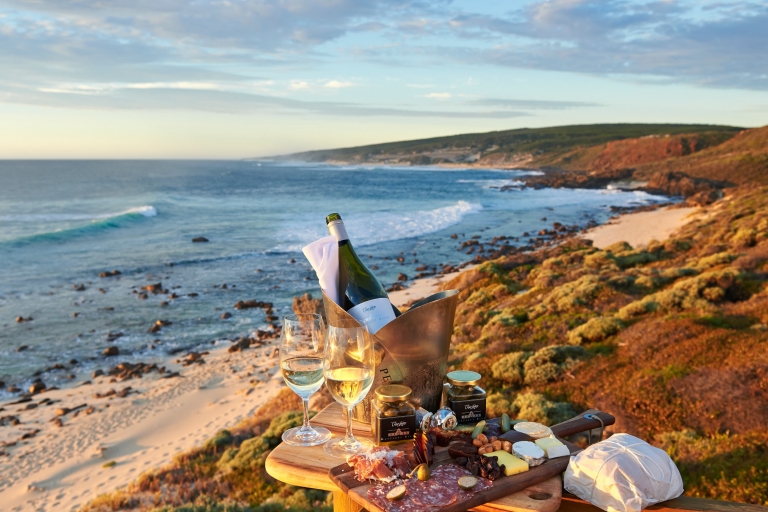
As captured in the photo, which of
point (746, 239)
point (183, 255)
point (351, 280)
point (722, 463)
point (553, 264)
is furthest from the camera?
point (183, 255)

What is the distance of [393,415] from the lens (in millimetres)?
2215

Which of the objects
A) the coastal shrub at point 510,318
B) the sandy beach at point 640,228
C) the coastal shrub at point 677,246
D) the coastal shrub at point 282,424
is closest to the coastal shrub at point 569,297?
the coastal shrub at point 510,318

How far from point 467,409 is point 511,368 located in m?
5.67

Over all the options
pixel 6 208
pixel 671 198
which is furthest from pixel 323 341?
pixel 6 208

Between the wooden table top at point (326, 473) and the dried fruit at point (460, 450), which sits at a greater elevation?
the dried fruit at point (460, 450)

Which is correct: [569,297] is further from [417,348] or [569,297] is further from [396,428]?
[396,428]

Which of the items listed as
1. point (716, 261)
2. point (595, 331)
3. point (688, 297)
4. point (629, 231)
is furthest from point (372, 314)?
point (629, 231)

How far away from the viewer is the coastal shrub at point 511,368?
7.66 m

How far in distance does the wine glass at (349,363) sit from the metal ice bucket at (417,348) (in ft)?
0.37

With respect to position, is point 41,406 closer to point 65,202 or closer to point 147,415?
point 147,415

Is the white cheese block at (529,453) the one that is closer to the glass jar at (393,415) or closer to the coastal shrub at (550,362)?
the glass jar at (393,415)

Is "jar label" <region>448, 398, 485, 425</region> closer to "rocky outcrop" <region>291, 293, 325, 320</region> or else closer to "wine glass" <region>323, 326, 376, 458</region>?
"wine glass" <region>323, 326, 376, 458</region>

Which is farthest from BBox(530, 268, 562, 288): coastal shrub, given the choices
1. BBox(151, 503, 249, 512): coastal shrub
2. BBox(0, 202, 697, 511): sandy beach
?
BBox(151, 503, 249, 512): coastal shrub

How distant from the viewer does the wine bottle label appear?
2495 mm
